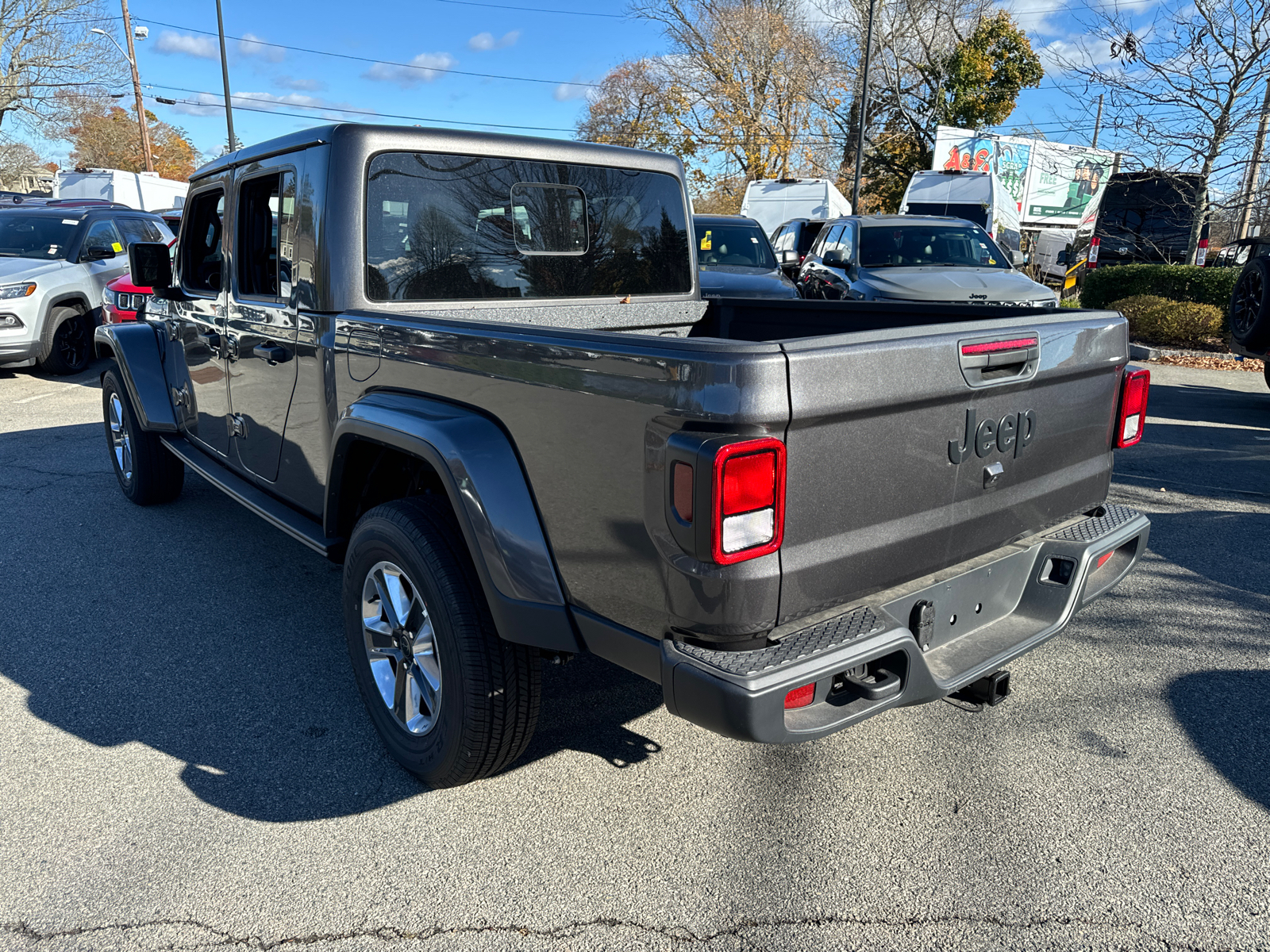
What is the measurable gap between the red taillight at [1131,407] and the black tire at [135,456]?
4.85 meters

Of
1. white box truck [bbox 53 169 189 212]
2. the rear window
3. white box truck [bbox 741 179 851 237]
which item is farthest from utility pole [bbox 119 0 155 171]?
the rear window

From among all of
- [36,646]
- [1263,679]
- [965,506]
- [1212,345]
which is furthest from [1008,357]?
[1212,345]

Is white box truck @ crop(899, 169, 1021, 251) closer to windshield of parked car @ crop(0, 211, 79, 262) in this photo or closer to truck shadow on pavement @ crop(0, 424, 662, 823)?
windshield of parked car @ crop(0, 211, 79, 262)

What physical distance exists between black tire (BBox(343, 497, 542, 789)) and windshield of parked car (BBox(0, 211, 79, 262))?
978 cm

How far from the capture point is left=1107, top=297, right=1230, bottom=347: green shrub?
12.3 metres

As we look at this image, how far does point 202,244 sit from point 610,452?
11.0 ft

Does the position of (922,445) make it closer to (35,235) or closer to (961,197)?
(35,235)

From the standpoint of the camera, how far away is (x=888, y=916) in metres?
2.31

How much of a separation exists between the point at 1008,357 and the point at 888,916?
1.49 m

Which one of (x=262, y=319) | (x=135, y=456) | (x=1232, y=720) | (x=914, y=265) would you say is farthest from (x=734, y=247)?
(x=1232, y=720)

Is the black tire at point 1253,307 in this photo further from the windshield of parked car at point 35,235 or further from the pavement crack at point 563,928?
the windshield of parked car at point 35,235

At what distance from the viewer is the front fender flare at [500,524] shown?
2.38 metres

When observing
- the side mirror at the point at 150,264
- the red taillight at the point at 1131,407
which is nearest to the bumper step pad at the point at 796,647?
the red taillight at the point at 1131,407

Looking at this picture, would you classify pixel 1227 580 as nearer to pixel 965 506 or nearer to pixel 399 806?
pixel 965 506
